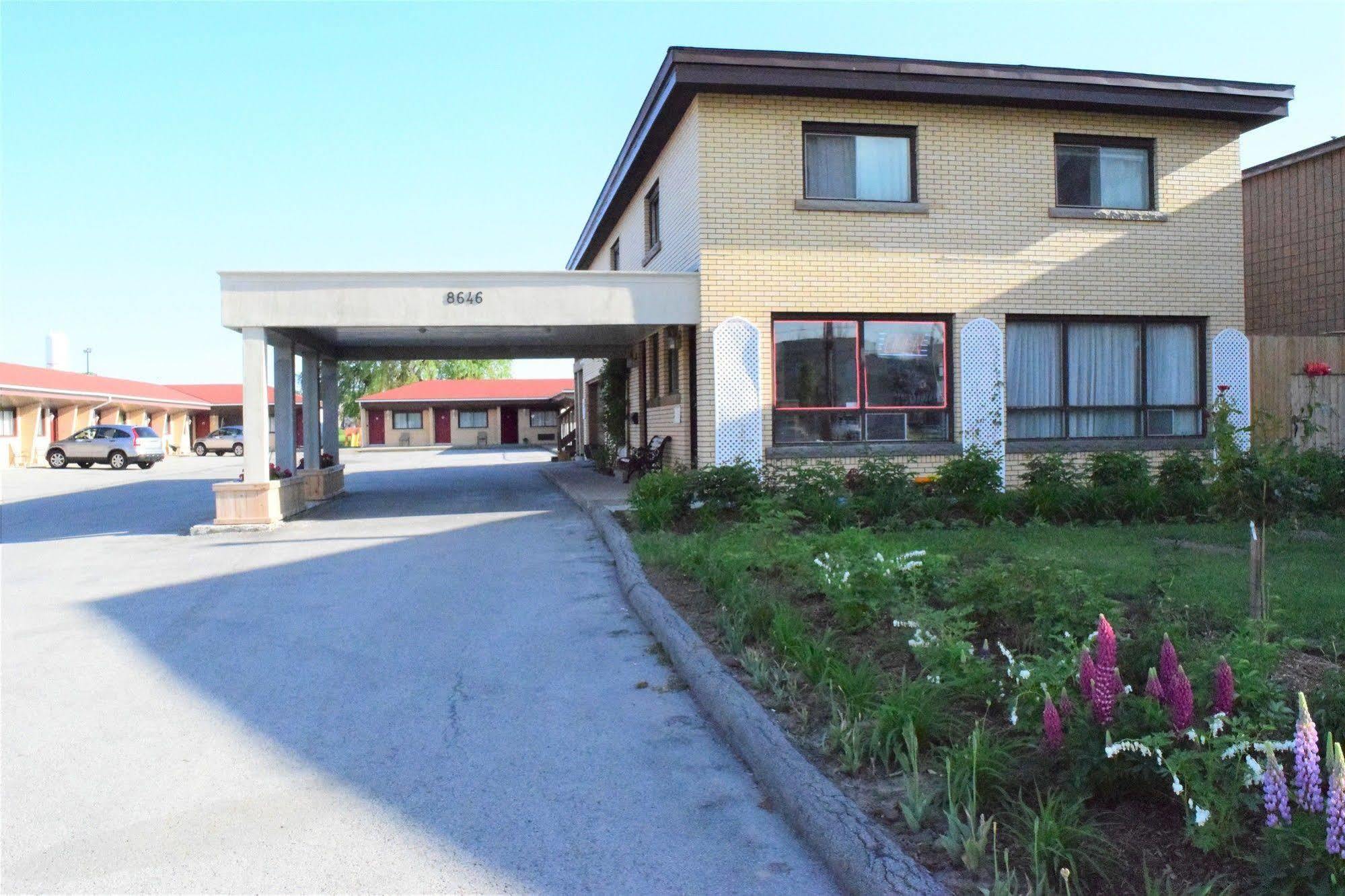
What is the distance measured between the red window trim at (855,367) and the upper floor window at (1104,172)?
381cm

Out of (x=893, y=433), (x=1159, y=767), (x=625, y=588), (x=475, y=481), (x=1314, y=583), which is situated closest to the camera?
(x=1159, y=767)

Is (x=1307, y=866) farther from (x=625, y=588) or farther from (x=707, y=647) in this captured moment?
(x=625, y=588)

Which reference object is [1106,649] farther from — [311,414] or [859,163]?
[311,414]

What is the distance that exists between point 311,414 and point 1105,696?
17944 mm

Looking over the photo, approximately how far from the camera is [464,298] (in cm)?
1499

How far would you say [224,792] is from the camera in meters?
4.77

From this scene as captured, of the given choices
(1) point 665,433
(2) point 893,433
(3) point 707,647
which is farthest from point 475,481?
(3) point 707,647

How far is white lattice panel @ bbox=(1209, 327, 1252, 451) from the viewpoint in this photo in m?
16.0

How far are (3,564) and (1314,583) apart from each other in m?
13.8

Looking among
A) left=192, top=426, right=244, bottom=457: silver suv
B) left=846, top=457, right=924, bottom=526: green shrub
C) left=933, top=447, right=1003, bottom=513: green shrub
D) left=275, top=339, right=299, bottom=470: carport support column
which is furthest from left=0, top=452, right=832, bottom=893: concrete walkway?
left=192, top=426, right=244, bottom=457: silver suv

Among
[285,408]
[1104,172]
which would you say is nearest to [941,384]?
[1104,172]

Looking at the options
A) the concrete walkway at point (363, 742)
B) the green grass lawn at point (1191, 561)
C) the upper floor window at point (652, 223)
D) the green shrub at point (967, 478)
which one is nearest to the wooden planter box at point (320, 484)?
the upper floor window at point (652, 223)

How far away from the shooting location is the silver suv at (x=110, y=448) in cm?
4188

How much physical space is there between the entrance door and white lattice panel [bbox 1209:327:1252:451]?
5401 cm
